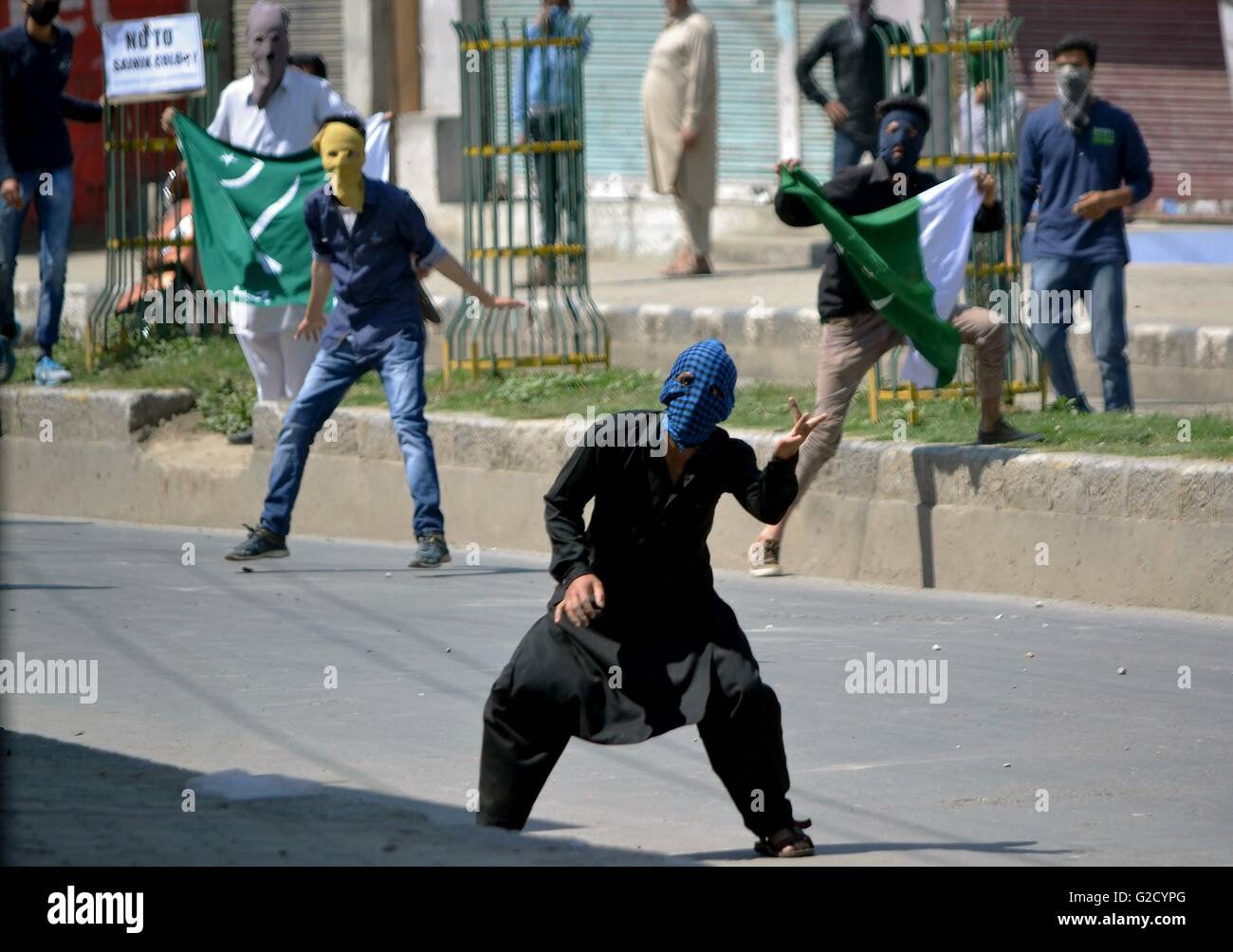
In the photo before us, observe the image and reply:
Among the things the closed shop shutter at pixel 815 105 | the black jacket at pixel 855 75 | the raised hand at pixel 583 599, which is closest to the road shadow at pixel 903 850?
the raised hand at pixel 583 599

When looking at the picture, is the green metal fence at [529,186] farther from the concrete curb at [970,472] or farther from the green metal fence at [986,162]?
the green metal fence at [986,162]

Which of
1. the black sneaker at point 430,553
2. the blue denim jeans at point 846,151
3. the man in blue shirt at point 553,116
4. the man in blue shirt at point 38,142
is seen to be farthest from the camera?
the blue denim jeans at point 846,151

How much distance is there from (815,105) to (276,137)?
881 centimetres

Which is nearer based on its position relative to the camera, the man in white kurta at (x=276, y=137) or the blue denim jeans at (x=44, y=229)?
the man in white kurta at (x=276, y=137)

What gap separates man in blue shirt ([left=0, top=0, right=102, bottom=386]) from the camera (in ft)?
43.4

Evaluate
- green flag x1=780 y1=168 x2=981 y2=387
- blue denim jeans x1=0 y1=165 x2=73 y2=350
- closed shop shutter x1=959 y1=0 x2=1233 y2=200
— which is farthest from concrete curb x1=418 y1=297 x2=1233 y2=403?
closed shop shutter x1=959 y1=0 x2=1233 y2=200

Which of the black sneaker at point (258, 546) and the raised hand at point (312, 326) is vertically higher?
the raised hand at point (312, 326)

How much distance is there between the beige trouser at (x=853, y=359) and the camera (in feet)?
31.9

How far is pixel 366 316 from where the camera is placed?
10234 mm

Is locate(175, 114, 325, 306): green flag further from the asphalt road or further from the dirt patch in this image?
the asphalt road

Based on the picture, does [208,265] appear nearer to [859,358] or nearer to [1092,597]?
[859,358]

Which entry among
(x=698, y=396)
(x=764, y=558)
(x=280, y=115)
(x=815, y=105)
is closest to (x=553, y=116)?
(x=280, y=115)

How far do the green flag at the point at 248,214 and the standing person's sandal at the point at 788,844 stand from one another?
291 inches
